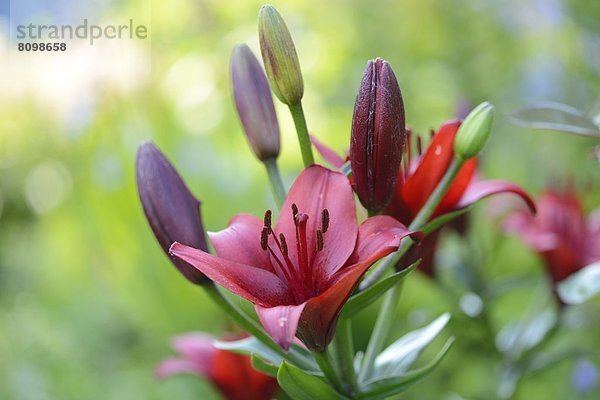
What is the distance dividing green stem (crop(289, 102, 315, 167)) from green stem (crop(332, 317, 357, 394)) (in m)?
0.08

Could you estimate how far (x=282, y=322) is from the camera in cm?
31

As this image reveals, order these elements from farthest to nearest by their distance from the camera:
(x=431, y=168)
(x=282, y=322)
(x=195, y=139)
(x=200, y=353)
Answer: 1. (x=195, y=139)
2. (x=200, y=353)
3. (x=431, y=168)
4. (x=282, y=322)

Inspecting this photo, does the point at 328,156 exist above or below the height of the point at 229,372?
above

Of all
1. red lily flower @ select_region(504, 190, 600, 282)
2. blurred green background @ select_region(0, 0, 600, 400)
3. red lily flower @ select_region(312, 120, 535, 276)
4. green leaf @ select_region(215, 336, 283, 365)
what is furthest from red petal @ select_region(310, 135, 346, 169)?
blurred green background @ select_region(0, 0, 600, 400)

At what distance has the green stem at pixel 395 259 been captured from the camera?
0.39 meters

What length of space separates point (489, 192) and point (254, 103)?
13 centimetres

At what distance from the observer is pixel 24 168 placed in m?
1.74

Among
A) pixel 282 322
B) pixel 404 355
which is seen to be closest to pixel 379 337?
pixel 404 355

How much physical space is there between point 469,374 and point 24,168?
1197 millimetres

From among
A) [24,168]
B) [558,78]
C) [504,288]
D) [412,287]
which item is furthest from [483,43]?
[24,168]

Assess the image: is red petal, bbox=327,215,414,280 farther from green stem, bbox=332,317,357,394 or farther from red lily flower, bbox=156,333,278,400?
red lily flower, bbox=156,333,278,400

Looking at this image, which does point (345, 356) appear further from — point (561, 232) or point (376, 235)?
point (561, 232)

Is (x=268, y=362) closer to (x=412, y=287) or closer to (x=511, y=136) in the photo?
(x=412, y=287)

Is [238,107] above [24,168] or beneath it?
above
